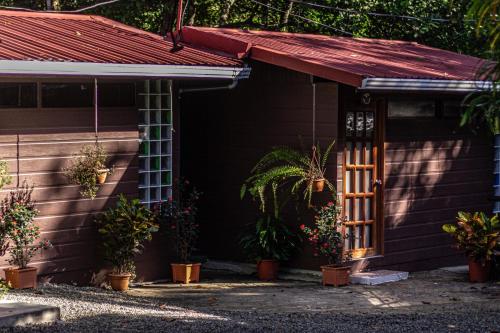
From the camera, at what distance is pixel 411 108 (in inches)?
559

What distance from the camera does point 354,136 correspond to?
1355 centimetres

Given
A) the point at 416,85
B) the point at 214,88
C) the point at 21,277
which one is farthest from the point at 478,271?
the point at 21,277

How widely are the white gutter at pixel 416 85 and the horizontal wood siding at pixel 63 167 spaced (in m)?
2.92

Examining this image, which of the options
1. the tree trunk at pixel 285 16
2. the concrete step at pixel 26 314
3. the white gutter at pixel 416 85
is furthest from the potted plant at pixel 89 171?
the tree trunk at pixel 285 16

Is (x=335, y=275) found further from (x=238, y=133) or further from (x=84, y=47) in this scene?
(x=84, y=47)

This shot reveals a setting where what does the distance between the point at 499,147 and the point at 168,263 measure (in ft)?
18.8

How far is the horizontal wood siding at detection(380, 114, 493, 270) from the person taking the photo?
46.1 feet

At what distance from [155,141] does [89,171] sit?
56.8 inches

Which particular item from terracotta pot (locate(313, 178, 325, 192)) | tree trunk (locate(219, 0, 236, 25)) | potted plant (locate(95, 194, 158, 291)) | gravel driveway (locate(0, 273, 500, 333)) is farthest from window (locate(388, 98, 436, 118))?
tree trunk (locate(219, 0, 236, 25))

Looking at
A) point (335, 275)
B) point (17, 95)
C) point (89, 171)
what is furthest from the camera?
point (335, 275)

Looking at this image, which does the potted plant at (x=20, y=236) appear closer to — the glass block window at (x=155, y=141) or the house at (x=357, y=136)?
the glass block window at (x=155, y=141)

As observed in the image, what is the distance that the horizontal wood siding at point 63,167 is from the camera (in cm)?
1155

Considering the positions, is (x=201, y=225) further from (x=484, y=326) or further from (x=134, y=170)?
(x=484, y=326)

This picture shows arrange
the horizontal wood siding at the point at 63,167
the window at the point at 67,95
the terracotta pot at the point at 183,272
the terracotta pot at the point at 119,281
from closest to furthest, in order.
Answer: the horizontal wood siding at the point at 63,167 → the window at the point at 67,95 → the terracotta pot at the point at 119,281 → the terracotta pot at the point at 183,272
